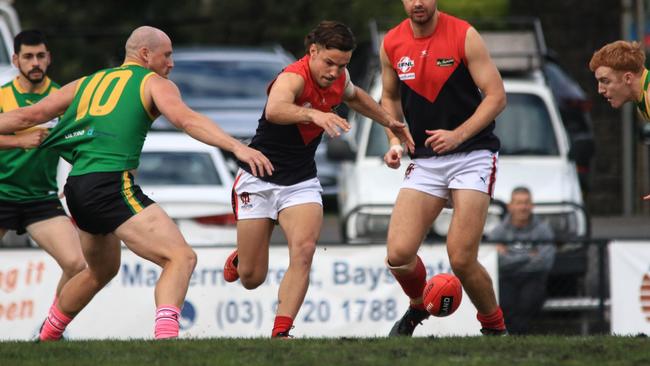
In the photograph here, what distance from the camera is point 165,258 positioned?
28.6 ft

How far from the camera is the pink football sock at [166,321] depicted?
341 inches

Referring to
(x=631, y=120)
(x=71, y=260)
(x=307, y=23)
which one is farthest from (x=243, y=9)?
(x=71, y=260)

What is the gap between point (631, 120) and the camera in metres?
22.8

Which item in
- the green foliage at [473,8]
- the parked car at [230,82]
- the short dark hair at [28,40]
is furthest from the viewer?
the green foliage at [473,8]

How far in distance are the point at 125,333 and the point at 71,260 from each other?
7.36 feet

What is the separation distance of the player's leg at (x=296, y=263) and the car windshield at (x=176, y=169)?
5.42m

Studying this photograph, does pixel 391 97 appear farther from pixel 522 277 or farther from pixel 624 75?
pixel 522 277

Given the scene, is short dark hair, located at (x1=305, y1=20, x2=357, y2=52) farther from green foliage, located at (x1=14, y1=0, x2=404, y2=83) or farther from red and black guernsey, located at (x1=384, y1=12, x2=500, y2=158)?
green foliage, located at (x1=14, y1=0, x2=404, y2=83)

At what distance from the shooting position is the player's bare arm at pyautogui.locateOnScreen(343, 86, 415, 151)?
9414mm

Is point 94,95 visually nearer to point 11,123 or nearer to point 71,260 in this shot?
point 11,123

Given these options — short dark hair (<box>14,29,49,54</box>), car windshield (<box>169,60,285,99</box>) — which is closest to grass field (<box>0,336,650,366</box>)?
short dark hair (<box>14,29,49,54</box>)

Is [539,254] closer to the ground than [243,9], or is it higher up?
closer to the ground

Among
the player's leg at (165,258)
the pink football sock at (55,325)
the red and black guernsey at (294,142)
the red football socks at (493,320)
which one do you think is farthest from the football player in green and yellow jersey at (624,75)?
the pink football sock at (55,325)

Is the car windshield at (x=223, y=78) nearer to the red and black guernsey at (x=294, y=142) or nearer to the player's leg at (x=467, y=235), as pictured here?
the red and black guernsey at (x=294, y=142)
